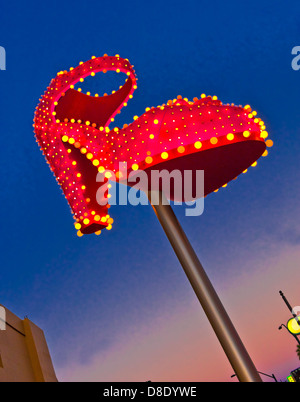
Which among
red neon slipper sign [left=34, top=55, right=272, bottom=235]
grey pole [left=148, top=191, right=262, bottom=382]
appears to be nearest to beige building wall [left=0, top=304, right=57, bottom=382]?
red neon slipper sign [left=34, top=55, right=272, bottom=235]

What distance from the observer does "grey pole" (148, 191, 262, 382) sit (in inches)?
188

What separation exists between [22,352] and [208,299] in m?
12.1

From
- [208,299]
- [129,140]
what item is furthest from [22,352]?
[129,140]

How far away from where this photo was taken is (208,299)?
5.16 meters

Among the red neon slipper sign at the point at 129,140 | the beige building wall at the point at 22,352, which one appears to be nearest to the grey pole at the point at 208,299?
the red neon slipper sign at the point at 129,140

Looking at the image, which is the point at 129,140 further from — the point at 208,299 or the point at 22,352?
the point at 22,352

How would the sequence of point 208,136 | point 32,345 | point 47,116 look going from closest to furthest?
point 208,136
point 47,116
point 32,345

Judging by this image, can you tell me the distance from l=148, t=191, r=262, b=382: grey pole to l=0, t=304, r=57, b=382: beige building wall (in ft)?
29.2

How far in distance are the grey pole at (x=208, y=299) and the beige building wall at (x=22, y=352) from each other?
8.90 m
